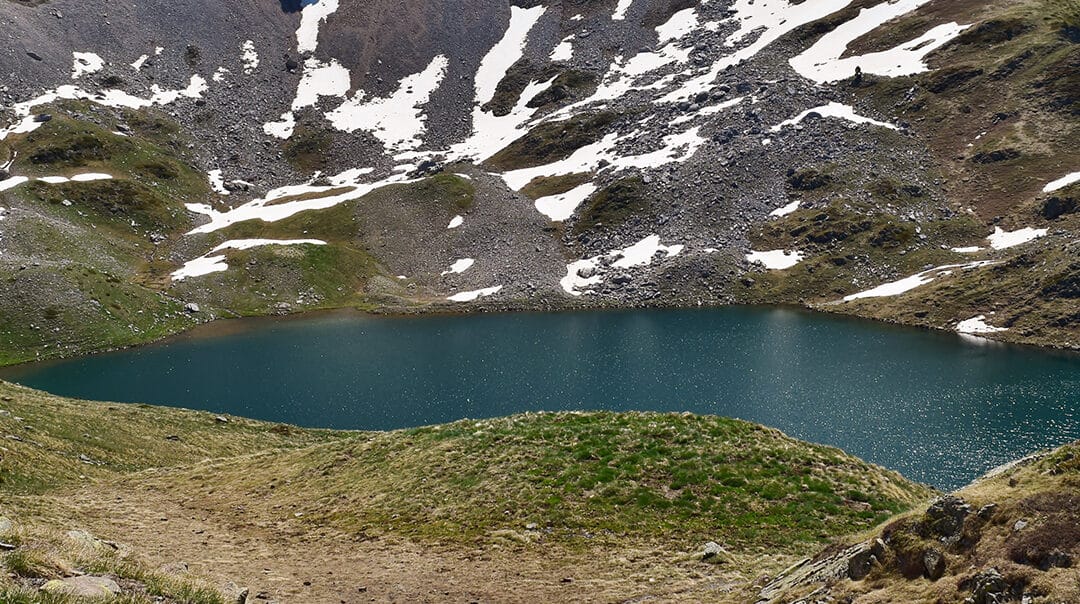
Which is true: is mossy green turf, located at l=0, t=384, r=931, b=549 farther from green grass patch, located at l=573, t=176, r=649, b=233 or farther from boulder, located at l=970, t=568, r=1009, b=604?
green grass patch, located at l=573, t=176, r=649, b=233

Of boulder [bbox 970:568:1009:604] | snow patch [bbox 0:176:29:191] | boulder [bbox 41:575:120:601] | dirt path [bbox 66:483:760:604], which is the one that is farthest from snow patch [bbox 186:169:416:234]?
boulder [bbox 970:568:1009:604]

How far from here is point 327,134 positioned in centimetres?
18838

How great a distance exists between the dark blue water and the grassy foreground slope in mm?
32453

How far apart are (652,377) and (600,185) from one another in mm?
79431

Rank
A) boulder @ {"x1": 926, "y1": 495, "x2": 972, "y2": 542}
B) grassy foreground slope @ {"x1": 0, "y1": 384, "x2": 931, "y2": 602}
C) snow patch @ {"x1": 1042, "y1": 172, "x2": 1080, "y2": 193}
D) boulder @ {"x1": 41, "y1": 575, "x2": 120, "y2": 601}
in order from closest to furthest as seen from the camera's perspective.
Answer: boulder @ {"x1": 41, "y1": 575, "x2": 120, "y2": 601} < boulder @ {"x1": 926, "y1": 495, "x2": 972, "y2": 542} < grassy foreground slope @ {"x1": 0, "y1": 384, "x2": 931, "y2": 602} < snow patch @ {"x1": 1042, "y1": 172, "x2": 1080, "y2": 193}

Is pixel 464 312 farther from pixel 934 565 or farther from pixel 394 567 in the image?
pixel 934 565

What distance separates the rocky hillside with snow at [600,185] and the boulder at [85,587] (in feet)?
324

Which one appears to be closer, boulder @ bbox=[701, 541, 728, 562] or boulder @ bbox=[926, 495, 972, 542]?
boulder @ bbox=[926, 495, 972, 542]

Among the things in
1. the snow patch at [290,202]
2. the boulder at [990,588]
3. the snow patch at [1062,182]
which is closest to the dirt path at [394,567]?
the boulder at [990,588]

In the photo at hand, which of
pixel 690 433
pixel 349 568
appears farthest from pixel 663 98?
pixel 349 568

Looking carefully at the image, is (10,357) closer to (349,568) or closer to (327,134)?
(349,568)

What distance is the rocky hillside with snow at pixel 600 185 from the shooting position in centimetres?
11162

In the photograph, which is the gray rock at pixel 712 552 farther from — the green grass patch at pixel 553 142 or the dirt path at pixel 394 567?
the green grass patch at pixel 553 142

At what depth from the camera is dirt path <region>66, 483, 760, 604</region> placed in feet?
57.5
